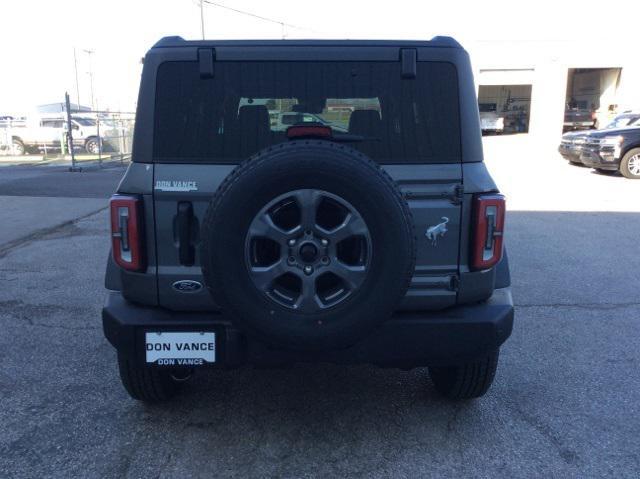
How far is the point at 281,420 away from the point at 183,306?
964mm

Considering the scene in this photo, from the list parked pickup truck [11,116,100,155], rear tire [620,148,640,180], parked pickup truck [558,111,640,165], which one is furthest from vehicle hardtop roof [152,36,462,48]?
parked pickup truck [11,116,100,155]

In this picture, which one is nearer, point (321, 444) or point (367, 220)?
point (367, 220)

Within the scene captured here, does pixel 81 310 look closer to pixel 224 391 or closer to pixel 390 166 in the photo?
pixel 224 391

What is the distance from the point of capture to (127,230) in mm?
2939

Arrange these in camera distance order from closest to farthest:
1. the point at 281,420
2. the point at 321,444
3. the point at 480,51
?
the point at 321,444 < the point at 281,420 < the point at 480,51

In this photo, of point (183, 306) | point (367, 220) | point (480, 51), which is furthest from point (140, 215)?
point (480, 51)

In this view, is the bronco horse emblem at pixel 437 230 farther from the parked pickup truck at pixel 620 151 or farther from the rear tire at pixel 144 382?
the parked pickup truck at pixel 620 151

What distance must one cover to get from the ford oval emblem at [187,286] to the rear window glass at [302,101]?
0.59m

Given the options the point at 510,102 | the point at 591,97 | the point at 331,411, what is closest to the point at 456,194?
the point at 331,411

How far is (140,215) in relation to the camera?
9.61 feet

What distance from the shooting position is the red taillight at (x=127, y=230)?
9.57 ft

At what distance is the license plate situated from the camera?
2.94m

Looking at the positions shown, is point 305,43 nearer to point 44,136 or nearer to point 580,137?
point 580,137

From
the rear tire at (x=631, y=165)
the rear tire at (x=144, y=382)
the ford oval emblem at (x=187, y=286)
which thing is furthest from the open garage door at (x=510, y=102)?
the ford oval emblem at (x=187, y=286)
